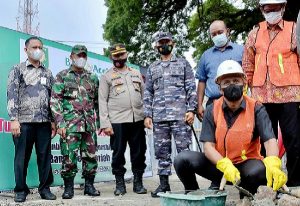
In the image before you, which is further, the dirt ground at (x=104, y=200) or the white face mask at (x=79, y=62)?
the white face mask at (x=79, y=62)

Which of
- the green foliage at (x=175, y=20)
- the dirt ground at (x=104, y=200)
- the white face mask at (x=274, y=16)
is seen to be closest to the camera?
the white face mask at (x=274, y=16)

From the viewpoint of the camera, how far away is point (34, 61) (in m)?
5.57

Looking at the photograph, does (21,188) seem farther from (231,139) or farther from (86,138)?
(231,139)

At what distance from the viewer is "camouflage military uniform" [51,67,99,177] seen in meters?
5.46

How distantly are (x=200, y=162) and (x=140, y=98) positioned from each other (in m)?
2.06

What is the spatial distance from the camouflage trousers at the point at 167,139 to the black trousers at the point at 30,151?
1.28 m

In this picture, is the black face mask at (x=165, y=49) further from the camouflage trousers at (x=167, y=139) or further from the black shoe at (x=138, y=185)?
the black shoe at (x=138, y=185)

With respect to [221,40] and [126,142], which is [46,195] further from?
[221,40]

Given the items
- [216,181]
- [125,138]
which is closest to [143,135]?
[125,138]

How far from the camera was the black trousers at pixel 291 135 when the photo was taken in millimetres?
4285

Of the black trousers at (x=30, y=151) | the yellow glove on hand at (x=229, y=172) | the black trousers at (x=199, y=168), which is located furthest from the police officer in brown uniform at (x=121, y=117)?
the yellow glove on hand at (x=229, y=172)

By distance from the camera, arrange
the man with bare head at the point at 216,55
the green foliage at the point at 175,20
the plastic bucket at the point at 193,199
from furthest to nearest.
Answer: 1. the green foliage at the point at 175,20
2. the man with bare head at the point at 216,55
3. the plastic bucket at the point at 193,199

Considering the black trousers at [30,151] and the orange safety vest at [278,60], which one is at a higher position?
the orange safety vest at [278,60]

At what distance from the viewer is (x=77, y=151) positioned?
554cm
